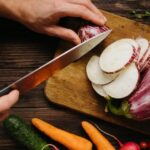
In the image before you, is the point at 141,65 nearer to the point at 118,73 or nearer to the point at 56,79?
the point at 118,73

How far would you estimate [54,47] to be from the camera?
1.79 meters

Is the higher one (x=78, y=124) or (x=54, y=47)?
(x=54, y=47)

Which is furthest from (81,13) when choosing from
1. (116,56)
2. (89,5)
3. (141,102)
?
(141,102)

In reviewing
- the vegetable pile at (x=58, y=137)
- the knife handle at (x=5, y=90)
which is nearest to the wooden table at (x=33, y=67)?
the vegetable pile at (x=58, y=137)

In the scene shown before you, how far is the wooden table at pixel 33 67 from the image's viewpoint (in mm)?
1748

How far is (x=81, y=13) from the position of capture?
1.66 m

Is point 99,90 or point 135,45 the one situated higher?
point 135,45

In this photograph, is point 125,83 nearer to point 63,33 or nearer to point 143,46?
point 143,46

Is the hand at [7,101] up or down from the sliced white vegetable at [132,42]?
down

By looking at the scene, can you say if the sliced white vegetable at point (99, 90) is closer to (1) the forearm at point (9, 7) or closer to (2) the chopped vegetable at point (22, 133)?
(2) the chopped vegetable at point (22, 133)

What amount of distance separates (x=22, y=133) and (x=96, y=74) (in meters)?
0.33

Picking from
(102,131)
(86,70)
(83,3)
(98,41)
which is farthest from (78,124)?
(83,3)

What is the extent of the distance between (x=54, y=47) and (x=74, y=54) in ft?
0.56

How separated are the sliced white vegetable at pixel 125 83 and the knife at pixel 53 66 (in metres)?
0.14
